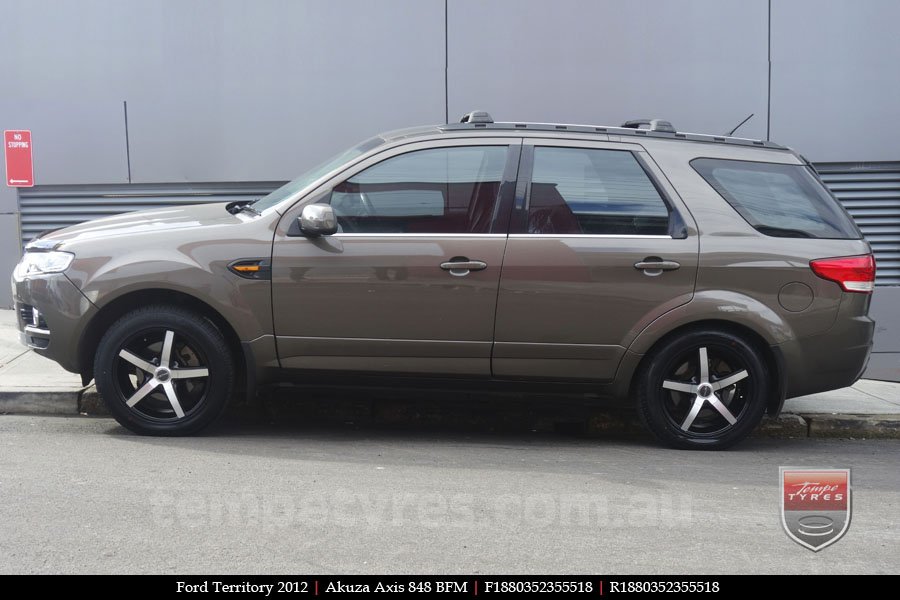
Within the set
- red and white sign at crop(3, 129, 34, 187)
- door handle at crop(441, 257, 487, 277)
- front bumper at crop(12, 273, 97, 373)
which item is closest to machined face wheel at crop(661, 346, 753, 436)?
door handle at crop(441, 257, 487, 277)

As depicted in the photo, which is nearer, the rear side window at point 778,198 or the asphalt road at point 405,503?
the asphalt road at point 405,503

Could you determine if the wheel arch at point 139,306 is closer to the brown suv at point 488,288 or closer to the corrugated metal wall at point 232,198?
the brown suv at point 488,288

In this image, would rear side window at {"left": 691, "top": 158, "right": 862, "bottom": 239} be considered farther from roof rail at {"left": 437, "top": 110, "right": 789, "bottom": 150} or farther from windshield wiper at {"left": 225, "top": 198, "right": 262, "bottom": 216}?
windshield wiper at {"left": 225, "top": 198, "right": 262, "bottom": 216}

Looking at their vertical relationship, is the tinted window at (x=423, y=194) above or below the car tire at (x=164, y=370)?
above

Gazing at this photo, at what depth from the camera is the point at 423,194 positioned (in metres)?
5.70

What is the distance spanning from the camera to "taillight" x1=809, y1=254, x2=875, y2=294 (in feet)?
18.6

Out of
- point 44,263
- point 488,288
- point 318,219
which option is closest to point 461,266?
point 488,288

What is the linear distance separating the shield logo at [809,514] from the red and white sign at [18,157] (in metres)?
8.33

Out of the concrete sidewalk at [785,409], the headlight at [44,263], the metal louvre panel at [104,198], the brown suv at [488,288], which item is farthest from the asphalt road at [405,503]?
the metal louvre panel at [104,198]

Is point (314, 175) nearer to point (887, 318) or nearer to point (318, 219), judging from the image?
point (318, 219)

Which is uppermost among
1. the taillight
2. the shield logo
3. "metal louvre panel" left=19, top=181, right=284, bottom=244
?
"metal louvre panel" left=19, top=181, right=284, bottom=244

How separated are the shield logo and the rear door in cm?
166

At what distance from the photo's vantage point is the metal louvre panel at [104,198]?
9945 mm
